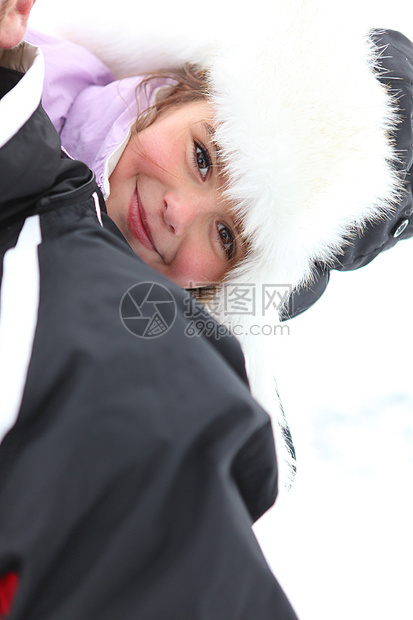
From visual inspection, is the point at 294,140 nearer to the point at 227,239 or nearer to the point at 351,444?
the point at 227,239

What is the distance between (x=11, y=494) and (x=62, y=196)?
0.25 metres

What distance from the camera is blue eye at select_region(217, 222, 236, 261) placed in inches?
29.1

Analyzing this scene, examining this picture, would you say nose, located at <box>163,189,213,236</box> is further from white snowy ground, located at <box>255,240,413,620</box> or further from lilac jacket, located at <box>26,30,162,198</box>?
white snowy ground, located at <box>255,240,413,620</box>

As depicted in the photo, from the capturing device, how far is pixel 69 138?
0.90 m

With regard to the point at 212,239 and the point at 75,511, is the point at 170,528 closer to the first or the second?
the point at 75,511

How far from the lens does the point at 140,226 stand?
29.4 inches

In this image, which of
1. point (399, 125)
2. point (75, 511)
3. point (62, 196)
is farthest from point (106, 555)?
point (399, 125)

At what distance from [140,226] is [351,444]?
64cm

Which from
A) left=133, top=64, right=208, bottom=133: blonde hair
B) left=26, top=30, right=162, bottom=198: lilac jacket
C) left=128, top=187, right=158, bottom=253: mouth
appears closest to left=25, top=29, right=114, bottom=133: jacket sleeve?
left=26, top=30, right=162, bottom=198: lilac jacket

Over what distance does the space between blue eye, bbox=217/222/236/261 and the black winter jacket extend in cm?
33

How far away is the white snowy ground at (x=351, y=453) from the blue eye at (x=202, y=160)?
0.98 feet

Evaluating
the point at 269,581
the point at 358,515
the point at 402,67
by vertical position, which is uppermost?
the point at 402,67

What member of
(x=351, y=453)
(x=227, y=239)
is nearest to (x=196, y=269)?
(x=227, y=239)

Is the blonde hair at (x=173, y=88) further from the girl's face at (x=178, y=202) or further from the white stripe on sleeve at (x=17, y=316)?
the white stripe on sleeve at (x=17, y=316)
